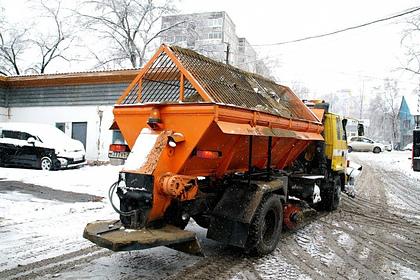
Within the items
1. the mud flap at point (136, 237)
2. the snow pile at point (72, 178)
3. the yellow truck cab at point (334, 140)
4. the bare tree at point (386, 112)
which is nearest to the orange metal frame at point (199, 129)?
the mud flap at point (136, 237)

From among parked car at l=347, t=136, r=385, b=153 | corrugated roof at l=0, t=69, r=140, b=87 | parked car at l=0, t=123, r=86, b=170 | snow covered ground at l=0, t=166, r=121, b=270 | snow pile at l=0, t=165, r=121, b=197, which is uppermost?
corrugated roof at l=0, t=69, r=140, b=87

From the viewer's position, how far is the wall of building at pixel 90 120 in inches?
733

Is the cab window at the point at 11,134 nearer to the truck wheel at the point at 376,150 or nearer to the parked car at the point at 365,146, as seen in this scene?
the parked car at the point at 365,146

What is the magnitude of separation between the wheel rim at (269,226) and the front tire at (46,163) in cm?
1210

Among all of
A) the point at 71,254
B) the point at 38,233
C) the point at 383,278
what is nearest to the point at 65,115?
the point at 38,233

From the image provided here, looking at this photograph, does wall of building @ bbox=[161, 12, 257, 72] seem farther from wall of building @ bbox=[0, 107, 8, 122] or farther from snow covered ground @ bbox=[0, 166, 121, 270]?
snow covered ground @ bbox=[0, 166, 121, 270]

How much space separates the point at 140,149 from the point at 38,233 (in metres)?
2.95

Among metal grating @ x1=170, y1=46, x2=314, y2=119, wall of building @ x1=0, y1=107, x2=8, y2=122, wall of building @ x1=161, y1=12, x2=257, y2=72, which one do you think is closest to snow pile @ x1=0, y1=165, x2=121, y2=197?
metal grating @ x1=170, y1=46, x2=314, y2=119

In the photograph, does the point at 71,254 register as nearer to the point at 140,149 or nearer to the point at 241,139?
the point at 140,149

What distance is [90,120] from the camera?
18969 mm

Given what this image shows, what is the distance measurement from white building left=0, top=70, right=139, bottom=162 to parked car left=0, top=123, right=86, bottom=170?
7.97 feet

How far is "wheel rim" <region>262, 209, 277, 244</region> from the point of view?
6.08 meters

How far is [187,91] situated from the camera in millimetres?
5391

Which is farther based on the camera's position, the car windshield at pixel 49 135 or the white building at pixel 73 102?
the white building at pixel 73 102
